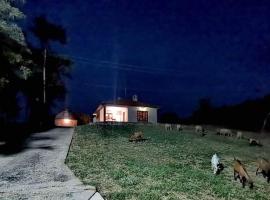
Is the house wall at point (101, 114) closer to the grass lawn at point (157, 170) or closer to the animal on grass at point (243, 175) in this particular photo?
the grass lawn at point (157, 170)

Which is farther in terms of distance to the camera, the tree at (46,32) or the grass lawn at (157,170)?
the tree at (46,32)

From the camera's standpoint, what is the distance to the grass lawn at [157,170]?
54.4ft

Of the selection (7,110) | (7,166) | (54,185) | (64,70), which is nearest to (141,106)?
(64,70)

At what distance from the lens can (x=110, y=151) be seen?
2742 cm

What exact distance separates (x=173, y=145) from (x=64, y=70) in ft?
106

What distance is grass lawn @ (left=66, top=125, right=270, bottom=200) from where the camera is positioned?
16.6 metres

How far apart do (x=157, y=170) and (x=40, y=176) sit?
251 inches

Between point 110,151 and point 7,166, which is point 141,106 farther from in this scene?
point 7,166

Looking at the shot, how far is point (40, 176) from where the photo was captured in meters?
19.6

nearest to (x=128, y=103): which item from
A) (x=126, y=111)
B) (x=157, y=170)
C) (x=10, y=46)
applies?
(x=126, y=111)

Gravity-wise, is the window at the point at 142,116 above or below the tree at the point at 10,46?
below

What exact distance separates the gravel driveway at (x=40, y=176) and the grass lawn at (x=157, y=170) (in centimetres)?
82

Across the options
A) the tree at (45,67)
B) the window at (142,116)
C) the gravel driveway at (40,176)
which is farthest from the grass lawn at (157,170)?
the window at (142,116)

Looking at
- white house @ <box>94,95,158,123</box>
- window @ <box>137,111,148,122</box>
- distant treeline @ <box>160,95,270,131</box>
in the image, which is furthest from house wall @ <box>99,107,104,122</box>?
distant treeline @ <box>160,95,270,131</box>
